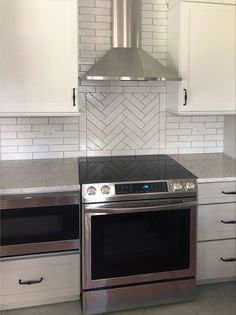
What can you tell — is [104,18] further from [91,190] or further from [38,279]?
[38,279]

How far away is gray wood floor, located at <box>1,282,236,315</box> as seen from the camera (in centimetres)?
242

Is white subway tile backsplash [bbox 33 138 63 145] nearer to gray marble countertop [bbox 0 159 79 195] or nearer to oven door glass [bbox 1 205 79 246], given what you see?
gray marble countertop [bbox 0 159 79 195]

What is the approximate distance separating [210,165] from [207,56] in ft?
2.97

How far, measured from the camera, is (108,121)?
10.0 feet

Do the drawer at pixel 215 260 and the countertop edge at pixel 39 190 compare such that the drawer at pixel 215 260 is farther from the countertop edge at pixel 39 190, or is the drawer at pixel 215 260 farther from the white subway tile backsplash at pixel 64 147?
the white subway tile backsplash at pixel 64 147

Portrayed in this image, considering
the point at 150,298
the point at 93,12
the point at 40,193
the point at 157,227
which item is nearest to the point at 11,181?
the point at 40,193

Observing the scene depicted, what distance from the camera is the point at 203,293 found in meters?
2.66

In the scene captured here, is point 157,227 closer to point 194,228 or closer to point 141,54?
point 194,228

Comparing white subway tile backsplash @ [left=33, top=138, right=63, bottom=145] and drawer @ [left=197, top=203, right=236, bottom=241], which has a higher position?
white subway tile backsplash @ [left=33, top=138, right=63, bottom=145]

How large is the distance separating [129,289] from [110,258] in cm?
28

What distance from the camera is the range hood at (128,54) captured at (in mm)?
2582

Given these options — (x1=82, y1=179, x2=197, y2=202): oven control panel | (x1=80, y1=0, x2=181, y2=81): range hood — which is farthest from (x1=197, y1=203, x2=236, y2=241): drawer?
(x1=80, y1=0, x2=181, y2=81): range hood

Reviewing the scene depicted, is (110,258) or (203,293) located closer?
(110,258)

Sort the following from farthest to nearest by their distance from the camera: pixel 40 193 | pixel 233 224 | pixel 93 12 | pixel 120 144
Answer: pixel 120 144
pixel 93 12
pixel 233 224
pixel 40 193
